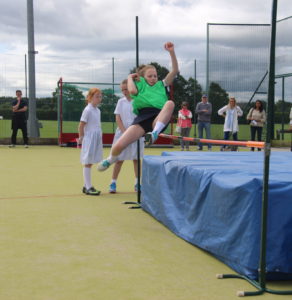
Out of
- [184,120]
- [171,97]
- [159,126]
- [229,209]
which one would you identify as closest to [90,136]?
[159,126]

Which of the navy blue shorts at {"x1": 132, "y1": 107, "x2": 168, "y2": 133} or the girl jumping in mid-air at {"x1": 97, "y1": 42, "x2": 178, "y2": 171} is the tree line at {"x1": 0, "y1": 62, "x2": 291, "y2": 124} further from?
the navy blue shorts at {"x1": 132, "y1": 107, "x2": 168, "y2": 133}

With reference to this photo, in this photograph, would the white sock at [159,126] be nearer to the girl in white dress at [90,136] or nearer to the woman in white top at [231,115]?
the girl in white dress at [90,136]

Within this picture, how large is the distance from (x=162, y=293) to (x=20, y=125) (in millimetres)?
12960

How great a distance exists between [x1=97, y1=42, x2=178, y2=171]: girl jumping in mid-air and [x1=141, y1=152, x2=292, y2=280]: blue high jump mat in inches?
16.2

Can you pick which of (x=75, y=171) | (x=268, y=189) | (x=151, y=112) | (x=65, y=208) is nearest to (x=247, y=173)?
(x=268, y=189)

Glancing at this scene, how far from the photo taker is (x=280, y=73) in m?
14.8

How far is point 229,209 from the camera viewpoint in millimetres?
3088

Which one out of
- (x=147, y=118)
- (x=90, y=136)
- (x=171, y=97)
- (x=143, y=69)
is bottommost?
(x=90, y=136)

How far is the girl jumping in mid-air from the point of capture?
463 cm

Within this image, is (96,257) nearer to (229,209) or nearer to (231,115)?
(229,209)

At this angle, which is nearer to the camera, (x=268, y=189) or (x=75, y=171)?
(x=268, y=189)

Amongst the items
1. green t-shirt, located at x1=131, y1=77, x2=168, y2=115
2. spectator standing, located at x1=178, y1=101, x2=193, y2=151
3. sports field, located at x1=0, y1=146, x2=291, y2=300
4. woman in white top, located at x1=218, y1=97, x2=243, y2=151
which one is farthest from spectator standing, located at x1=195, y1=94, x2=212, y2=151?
green t-shirt, located at x1=131, y1=77, x2=168, y2=115

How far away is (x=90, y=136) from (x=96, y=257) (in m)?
2.88

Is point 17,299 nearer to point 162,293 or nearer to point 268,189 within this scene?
point 162,293
